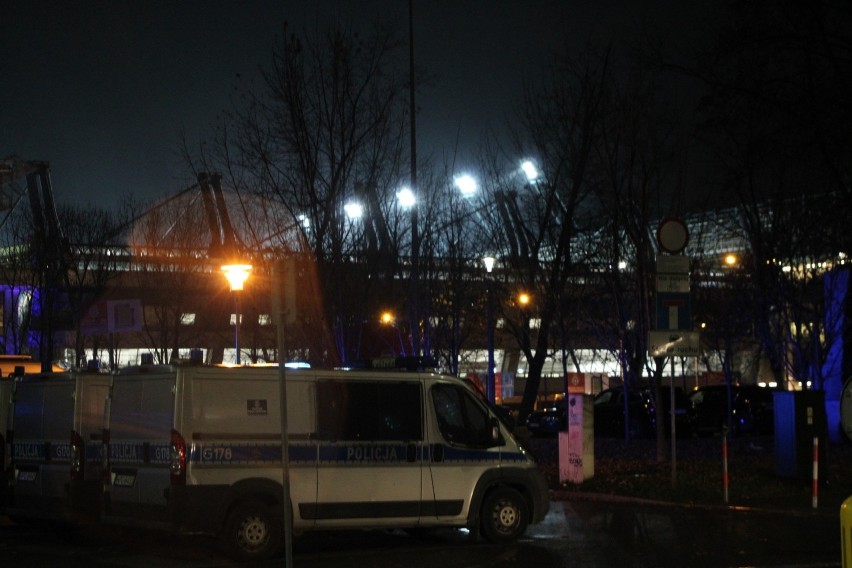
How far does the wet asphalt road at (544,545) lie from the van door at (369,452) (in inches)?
19.5

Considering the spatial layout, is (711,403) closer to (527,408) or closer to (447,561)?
(527,408)

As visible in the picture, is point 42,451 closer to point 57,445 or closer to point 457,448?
point 57,445

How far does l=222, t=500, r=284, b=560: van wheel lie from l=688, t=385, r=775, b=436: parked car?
23300 millimetres

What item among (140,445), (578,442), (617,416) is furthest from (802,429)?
(617,416)

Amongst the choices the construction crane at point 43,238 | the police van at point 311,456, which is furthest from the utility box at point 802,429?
the construction crane at point 43,238

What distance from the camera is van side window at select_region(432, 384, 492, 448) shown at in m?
13.2

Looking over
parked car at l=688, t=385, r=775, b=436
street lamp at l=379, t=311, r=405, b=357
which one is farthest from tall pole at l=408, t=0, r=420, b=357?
parked car at l=688, t=385, r=775, b=436

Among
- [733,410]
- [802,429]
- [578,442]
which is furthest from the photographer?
[733,410]

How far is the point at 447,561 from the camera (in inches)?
479

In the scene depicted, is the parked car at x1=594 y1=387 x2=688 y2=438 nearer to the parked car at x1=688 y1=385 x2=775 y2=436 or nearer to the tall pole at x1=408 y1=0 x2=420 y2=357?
the parked car at x1=688 y1=385 x2=775 y2=436

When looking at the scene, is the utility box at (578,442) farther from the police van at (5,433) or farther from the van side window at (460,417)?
the police van at (5,433)

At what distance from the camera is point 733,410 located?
33.8m

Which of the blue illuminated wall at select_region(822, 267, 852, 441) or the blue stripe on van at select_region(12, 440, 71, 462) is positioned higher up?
the blue illuminated wall at select_region(822, 267, 852, 441)

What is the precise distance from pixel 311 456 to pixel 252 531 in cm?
101
